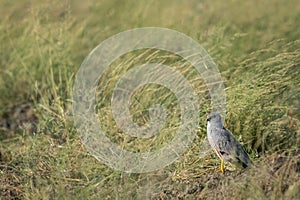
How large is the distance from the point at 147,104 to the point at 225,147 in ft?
4.19

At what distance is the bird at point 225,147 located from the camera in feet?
14.4

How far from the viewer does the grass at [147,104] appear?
438 cm

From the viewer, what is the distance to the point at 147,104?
553 cm

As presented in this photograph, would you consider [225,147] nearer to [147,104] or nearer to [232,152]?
[232,152]

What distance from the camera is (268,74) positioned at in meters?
5.21

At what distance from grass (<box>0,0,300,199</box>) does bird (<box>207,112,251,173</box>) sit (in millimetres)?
95

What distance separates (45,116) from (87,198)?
1562 millimetres

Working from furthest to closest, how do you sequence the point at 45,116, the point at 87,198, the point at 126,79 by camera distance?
the point at 126,79, the point at 45,116, the point at 87,198

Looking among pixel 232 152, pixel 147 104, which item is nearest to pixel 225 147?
pixel 232 152

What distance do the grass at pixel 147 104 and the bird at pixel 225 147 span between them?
0.31 ft

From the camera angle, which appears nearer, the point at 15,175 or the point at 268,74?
the point at 15,175

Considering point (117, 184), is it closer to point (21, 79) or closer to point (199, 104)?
point (199, 104)

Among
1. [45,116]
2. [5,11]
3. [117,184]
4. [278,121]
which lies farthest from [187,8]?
[117,184]

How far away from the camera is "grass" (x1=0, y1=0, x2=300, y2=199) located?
4383 millimetres
